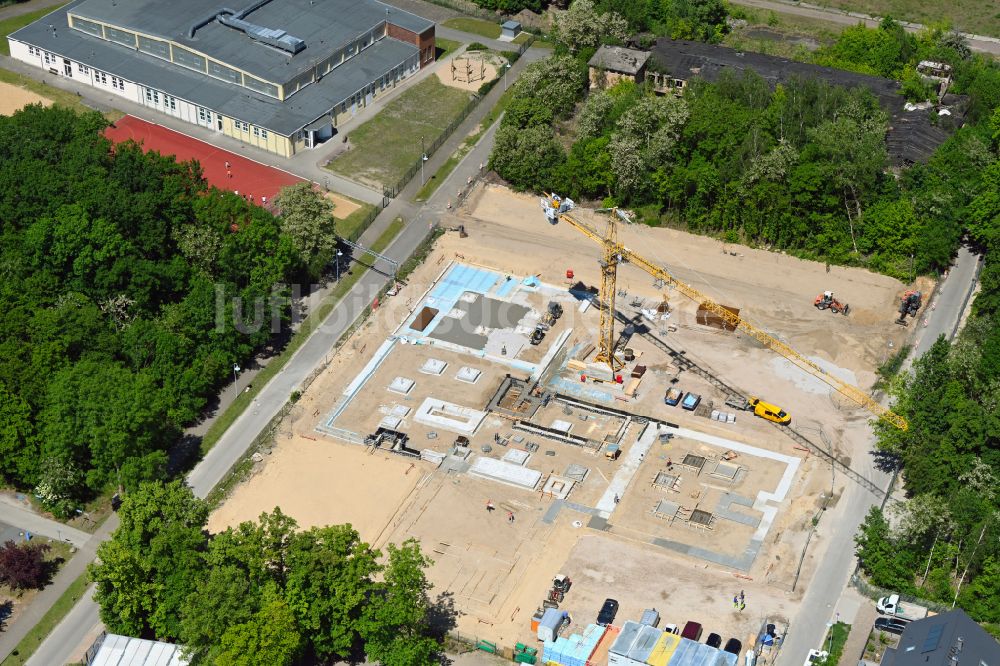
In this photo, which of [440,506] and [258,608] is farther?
[440,506]

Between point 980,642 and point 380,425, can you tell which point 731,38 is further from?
point 980,642

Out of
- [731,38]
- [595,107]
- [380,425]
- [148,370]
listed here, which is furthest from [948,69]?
[148,370]

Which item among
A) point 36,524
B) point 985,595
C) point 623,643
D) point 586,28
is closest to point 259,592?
point 36,524

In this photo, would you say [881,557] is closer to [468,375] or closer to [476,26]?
[468,375]

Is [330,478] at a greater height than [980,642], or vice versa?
[980,642]

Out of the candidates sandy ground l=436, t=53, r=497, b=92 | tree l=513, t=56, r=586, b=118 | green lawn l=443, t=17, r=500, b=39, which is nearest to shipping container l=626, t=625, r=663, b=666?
tree l=513, t=56, r=586, b=118
